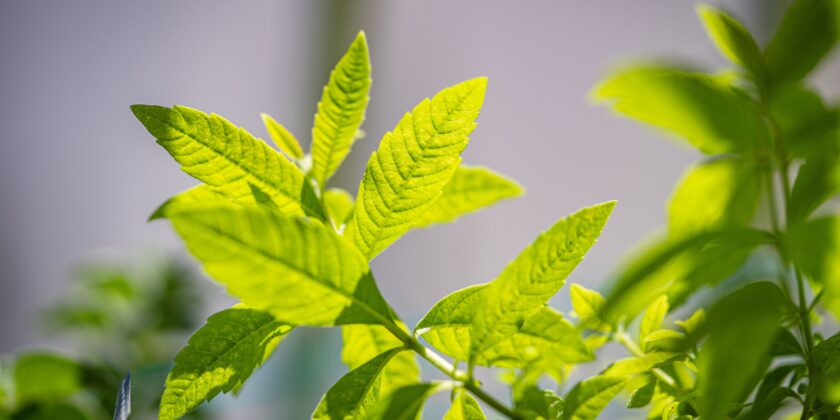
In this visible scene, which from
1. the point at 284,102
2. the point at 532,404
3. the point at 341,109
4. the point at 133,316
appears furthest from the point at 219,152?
the point at 284,102

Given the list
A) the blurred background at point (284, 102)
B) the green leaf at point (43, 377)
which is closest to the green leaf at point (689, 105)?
the green leaf at point (43, 377)

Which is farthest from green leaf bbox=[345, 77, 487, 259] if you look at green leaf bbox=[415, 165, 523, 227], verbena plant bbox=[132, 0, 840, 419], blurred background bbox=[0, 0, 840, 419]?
blurred background bbox=[0, 0, 840, 419]

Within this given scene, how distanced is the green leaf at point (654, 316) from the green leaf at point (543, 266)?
4.4 inches

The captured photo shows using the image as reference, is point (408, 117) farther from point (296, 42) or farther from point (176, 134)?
point (296, 42)

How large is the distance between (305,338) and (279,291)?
9.86ft

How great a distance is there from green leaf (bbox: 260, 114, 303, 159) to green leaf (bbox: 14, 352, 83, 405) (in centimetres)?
31

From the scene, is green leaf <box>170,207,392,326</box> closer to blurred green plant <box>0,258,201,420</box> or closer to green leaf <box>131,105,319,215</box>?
green leaf <box>131,105,319,215</box>

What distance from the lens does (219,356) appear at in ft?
0.96

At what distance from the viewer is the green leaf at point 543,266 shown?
0.83ft

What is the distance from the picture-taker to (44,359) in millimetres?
524

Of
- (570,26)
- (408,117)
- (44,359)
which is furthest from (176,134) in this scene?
(570,26)

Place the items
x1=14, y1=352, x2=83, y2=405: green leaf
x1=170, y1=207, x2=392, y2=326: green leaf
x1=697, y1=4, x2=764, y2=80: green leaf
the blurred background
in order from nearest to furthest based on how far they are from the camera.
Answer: x1=170, y1=207, x2=392, y2=326: green leaf
x1=697, y1=4, x2=764, y2=80: green leaf
x1=14, y1=352, x2=83, y2=405: green leaf
the blurred background

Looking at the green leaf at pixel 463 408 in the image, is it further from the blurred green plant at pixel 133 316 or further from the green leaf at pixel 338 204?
the blurred green plant at pixel 133 316

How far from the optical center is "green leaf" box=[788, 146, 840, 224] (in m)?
0.25
